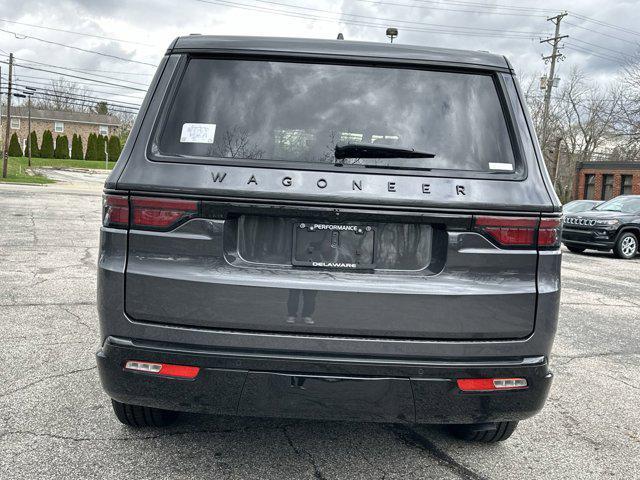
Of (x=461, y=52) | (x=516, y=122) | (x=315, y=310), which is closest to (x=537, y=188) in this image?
(x=516, y=122)

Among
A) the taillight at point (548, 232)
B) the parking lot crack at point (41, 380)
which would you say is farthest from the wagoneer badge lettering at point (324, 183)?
the parking lot crack at point (41, 380)

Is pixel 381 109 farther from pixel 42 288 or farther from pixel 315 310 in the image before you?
pixel 42 288

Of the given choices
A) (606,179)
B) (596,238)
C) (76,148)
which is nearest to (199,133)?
(596,238)

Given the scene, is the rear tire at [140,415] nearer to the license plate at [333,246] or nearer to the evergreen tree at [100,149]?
the license plate at [333,246]

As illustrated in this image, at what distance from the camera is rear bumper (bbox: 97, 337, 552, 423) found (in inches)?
92.2

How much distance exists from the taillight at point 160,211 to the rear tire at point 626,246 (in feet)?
49.5

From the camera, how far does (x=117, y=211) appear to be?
2430mm

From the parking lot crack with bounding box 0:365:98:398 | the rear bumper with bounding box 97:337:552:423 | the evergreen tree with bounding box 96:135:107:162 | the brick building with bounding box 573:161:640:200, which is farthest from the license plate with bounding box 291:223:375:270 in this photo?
the evergreen tree with bounding box 96:135:107:162

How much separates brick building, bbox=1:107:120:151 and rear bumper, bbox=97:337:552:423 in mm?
86339

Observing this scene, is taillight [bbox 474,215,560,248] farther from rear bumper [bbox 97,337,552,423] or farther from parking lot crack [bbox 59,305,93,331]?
parking lot crack [bbox 59,305,93,331]

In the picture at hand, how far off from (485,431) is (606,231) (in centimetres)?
1357

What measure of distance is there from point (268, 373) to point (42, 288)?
534 centimetres

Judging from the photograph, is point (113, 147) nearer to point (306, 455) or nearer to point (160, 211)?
point (306, 455)

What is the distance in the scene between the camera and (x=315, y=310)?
2338mm
